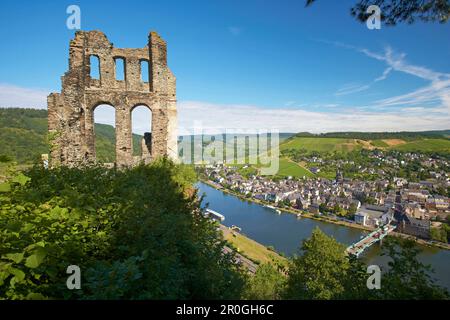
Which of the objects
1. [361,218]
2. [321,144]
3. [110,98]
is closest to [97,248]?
[110,98]

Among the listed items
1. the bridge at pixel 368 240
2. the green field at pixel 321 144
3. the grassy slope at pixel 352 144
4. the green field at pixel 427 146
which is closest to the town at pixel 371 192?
the bridge at pixel 368 240

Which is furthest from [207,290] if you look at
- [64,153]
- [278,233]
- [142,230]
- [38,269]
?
[278,233]

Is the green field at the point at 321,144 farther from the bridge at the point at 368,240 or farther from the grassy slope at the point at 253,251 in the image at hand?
the grassy slope at the point at 253,251

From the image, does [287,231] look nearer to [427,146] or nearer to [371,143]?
[427,146]

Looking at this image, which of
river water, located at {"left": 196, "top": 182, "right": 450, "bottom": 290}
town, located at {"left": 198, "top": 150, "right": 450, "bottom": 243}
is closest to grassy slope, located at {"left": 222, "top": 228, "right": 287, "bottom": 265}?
river water, located at {"left": 196, "top": 182, "right": 450, "bottom": 290}

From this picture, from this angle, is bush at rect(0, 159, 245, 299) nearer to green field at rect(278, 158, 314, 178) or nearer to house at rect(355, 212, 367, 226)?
house at rect(355, 212, 367, 226)
